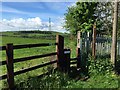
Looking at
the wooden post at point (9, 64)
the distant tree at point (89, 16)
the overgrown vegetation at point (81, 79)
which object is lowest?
the overgrown vegetation at point (81, 79)

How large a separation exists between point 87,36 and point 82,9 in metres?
20.2

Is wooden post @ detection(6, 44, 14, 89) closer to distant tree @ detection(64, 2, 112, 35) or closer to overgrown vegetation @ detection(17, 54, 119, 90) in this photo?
overgrown vegetation @ detection(17, 54, 119, 90)

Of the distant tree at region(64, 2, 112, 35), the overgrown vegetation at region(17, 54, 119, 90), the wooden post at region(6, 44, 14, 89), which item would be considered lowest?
the overgrown vegetation at region(17, 54, 119, 90)

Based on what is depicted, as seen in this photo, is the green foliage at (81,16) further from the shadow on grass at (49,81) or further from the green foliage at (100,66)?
the shadow on grass at (49,81)

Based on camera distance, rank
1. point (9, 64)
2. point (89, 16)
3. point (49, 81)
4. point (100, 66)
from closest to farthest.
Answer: point (9, 64)
point (49, 81)
point (100, 66)
point (89, 16)

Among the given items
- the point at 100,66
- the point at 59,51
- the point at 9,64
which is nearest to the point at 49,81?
the point at 9,64

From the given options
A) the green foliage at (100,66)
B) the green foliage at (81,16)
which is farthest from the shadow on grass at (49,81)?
the green foliage at (81,16)

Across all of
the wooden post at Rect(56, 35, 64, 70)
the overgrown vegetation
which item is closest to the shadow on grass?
the overgrown vegetation

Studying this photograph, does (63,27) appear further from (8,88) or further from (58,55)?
(8,88)

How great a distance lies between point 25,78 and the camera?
852cm

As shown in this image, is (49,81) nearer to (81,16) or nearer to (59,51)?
(59,51)

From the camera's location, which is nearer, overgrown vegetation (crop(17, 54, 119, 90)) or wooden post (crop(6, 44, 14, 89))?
wooden post (crop(6, 44, 14, 89))

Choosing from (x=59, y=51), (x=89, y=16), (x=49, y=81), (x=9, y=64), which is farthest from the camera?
(x=89, y=16)

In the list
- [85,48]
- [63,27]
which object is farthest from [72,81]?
[63,27]
